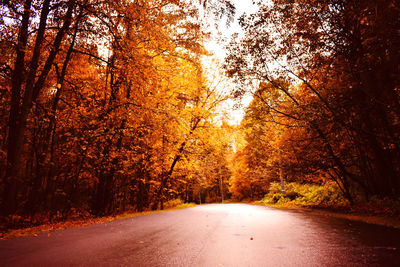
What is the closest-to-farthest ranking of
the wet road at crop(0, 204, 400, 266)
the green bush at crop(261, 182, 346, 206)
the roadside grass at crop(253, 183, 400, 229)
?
1. the wet road at crop(0, 204, 400, 266)
2. the roadside grass at crop(253, 183, 400, 229)
3. the green bush at crop(261, 182, 346, 206)

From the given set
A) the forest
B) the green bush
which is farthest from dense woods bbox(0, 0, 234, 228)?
the green bush

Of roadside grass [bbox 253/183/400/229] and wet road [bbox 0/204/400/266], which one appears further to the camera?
roadside grass [bbox 253/183/400/229]

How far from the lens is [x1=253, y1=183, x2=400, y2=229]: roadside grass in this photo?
297 inches

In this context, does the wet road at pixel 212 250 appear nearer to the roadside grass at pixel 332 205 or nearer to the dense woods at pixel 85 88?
the roadside grass at pixel 332 205

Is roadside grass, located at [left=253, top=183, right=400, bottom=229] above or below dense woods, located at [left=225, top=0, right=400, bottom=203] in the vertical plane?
below

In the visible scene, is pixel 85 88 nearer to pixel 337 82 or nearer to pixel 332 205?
pixel 337 82

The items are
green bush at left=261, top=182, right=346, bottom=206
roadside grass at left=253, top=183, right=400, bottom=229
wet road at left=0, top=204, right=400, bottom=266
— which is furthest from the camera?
green bush at left=261, top=182, right=346, bottom=206

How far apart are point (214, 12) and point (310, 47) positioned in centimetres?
508

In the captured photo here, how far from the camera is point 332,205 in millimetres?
12727

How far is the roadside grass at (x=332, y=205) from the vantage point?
756 cm

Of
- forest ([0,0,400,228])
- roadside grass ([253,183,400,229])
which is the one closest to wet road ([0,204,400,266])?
roadside grass ([253,183,400,229])

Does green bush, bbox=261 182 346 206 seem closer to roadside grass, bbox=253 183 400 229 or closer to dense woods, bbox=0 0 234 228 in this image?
roadside grass, bbox=253 183 400 229

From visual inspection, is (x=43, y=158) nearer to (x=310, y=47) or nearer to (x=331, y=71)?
(x=310, y=47)

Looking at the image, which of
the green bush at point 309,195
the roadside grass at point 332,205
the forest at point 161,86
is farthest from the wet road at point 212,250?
the green bush at point 309,195
